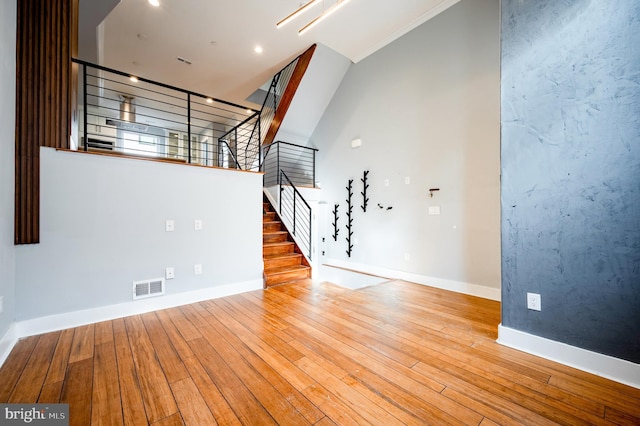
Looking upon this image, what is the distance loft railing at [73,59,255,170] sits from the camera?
3244mm

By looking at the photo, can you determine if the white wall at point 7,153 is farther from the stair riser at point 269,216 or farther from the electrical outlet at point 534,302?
the electrical outlet at point 534,302

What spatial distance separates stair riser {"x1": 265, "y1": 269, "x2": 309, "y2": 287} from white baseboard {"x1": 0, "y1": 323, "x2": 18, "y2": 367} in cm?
235

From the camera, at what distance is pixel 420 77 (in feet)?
13.2

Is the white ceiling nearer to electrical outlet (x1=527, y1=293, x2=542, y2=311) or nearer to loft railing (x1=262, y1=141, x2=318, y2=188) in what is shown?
loft railing (x1=262, y1=141, x2=318, y2=188)

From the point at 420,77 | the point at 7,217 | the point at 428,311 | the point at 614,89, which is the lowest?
the point at 428,311

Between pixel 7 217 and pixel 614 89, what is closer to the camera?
pixel 614 89

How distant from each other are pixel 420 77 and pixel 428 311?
11.5 feet

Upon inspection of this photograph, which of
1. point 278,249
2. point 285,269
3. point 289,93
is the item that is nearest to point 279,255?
point 278,249

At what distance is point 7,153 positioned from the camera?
6.48ft

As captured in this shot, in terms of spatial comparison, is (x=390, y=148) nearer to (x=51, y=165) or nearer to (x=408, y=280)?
(x=408, y=280)

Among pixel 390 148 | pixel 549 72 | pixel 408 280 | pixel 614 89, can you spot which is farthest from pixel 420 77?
pixel 408 280

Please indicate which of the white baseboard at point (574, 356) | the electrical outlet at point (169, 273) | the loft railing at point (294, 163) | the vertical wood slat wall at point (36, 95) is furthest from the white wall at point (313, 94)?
→ the white baseboard at point (574, 356)

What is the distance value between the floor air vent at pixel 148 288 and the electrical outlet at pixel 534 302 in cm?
357

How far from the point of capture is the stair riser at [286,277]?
12.1ft
